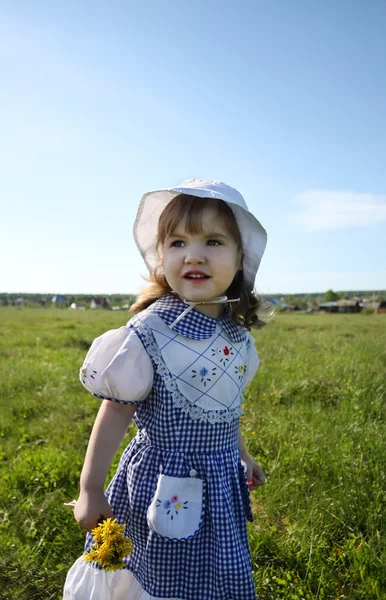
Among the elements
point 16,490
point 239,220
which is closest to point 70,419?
point 16,490

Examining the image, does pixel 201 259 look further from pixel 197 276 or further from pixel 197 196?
pixel 197 196

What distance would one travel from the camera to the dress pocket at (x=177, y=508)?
153cm

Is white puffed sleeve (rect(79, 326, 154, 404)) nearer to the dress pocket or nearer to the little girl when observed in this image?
the little girl

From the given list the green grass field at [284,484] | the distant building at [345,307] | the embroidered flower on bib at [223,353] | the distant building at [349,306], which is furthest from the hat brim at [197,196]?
the distant building at [345,307]

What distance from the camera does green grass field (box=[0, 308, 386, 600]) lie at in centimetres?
222

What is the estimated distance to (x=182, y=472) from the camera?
160 centimetres

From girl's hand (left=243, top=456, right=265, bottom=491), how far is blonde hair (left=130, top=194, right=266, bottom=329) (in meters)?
0.58

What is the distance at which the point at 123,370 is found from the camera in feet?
5.20

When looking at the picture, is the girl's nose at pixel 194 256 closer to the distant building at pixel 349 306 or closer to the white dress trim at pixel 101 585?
the white dress trim at pixel 101 585

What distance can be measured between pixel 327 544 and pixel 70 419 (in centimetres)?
274

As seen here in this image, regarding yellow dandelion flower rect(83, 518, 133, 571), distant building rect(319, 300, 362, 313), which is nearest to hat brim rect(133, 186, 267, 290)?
yellow dandelion flower rect(83, 518, 133, 571)

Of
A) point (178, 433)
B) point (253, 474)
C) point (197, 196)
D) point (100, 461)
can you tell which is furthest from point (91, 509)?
point (197, 196)

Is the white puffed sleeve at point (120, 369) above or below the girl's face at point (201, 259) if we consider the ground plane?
below

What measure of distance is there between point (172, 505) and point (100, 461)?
0.28m
